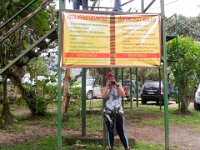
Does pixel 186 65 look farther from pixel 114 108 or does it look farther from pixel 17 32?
pixel 114 108

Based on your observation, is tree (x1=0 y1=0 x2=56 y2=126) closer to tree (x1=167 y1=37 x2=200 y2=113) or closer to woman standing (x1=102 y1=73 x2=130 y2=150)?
woman standing (x1=102 y1=73 x2=130 y2=150)

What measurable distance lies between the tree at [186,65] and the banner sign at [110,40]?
8326mm

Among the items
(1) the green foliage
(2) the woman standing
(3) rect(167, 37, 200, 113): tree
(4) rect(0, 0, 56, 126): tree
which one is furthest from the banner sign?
(3) rect(167, 37, 200, 113): tree

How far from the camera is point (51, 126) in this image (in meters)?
11.5

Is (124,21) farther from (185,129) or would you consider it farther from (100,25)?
(185,129)

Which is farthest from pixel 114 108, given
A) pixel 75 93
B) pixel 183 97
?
pixel 183 97

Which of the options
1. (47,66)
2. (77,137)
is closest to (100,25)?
(77,137)

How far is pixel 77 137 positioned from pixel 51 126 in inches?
133

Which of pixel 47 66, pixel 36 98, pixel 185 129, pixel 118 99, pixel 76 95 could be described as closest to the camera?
pixel 118 99

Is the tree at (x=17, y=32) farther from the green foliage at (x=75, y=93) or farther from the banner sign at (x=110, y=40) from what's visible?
the green foliage at (x=75, y=93)

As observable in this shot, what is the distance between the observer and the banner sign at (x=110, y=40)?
6434 mm

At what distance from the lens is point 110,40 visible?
6.63 metres

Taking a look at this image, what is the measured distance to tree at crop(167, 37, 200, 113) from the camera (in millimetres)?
14773

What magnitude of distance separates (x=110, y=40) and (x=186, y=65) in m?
8.86
